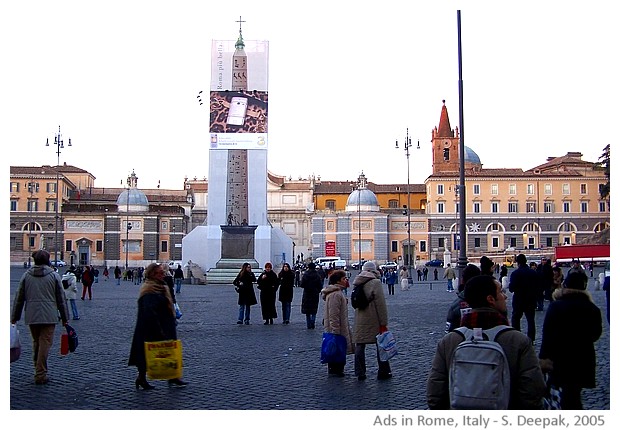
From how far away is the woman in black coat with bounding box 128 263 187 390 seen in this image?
7273mm

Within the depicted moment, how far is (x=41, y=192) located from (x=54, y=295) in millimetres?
58578

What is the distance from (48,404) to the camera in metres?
6.51

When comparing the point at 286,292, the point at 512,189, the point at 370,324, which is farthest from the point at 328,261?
the point at 370,324

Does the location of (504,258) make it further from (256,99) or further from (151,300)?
(151,300)

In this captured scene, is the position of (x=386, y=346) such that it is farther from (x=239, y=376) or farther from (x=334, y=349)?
(x=239, y=376)

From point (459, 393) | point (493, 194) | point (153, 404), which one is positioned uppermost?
point (493, 194)

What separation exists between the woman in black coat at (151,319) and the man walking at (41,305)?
0.77m

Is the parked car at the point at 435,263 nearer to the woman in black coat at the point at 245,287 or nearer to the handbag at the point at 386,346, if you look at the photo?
the woman in black coat at the point at 245,287

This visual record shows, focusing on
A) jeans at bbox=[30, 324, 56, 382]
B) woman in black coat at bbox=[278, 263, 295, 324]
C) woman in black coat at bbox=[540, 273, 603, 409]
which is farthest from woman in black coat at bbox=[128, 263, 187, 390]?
woman in black coat at bbox=[278, 263, 295, 324]

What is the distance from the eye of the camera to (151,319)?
727 centimetres

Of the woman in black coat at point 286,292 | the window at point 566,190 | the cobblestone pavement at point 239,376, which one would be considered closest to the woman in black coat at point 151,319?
the cobblestone pavement at point 239,376

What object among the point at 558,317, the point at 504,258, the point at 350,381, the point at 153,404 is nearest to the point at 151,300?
the point at 153,404

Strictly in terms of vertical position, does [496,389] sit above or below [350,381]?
above

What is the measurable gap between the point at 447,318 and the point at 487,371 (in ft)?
11.8
